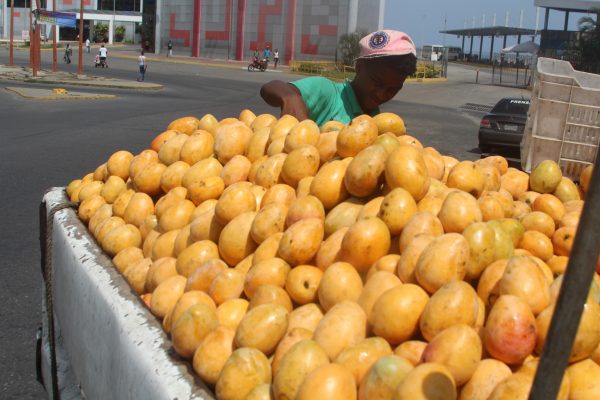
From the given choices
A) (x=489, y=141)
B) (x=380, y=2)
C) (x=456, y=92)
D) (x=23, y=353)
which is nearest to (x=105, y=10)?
(x=380, y=2)

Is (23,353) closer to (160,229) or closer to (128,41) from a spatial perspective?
(160,229)

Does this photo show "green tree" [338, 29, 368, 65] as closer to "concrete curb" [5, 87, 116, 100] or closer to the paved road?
the paved road

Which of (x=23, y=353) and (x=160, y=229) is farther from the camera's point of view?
(x=23, y=353)

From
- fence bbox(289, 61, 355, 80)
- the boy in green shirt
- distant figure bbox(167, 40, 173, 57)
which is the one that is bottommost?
the boy in green shirt

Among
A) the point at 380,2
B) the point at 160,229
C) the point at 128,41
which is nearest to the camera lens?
the point at 160,229

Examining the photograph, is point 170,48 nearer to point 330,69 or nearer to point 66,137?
point 330,69

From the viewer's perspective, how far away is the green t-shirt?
13.1ft

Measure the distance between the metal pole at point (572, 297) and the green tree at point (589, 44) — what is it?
3891 centimetres

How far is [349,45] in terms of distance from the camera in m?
43.8

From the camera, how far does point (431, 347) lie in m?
1.60

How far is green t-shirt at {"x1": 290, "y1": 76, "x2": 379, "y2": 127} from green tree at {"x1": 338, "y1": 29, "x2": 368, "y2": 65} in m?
39.8

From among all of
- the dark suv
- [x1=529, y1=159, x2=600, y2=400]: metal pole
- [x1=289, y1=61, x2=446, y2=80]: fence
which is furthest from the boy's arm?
[x1=289, y1=61, x2=446, y2=80]: fence

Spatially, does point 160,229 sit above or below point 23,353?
above

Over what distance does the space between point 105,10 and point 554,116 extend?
8305 centimetres
